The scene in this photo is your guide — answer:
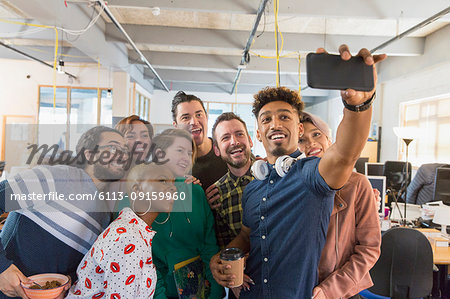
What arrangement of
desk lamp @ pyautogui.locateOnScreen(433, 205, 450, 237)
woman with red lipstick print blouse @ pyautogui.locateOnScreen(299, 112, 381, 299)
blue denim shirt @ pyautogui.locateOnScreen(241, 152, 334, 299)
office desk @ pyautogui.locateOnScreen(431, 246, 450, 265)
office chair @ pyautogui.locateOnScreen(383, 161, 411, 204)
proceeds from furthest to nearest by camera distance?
1. office chair @ pyautogui.locateOnScreen(383, 161, 411, 204)
2. desk lamp @ pyautogui.locateOnScreen(433, 205, 450, 237)
3. office desk @ pyautogui.locateOnScreen(431, 246, 450, 265)
4. woman with red lipstick print blouse @ pyautogui.locateOnScreen(299, 112, 381, 299)
5. blue denim shirt @ pyautogui.locateOnScreen(241, 152, 334, 299)

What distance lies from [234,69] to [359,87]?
22.2 ft

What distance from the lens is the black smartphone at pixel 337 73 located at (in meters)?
0.80

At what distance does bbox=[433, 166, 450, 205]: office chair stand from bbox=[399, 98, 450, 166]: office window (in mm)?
2344

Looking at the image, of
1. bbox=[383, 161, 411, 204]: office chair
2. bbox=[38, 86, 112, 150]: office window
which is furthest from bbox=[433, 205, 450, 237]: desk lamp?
bbox=[38, 86, 112, 150]: office window

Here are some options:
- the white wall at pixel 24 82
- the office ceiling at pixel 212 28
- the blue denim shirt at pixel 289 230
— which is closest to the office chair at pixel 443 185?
the office ceiling at pixel 212 28

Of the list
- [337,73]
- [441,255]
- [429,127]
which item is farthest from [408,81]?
[337,73]

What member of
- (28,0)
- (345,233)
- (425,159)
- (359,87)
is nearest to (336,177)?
(359,87)

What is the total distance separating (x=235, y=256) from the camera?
1210 millimetres

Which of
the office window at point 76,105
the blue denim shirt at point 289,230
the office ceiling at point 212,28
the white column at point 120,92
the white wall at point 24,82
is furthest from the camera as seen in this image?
the office window at point 76,105

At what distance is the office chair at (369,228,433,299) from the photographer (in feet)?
7.03

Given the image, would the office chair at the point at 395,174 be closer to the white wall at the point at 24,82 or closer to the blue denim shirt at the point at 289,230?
the blue denim shirt at the point at 289,230

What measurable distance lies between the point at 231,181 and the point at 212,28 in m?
4.56

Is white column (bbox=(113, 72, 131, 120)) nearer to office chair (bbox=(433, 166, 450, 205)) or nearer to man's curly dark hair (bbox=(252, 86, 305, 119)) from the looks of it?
office chair (bbox=(433, 166, 450, 205))

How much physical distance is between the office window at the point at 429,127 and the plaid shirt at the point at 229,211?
5134 mm
